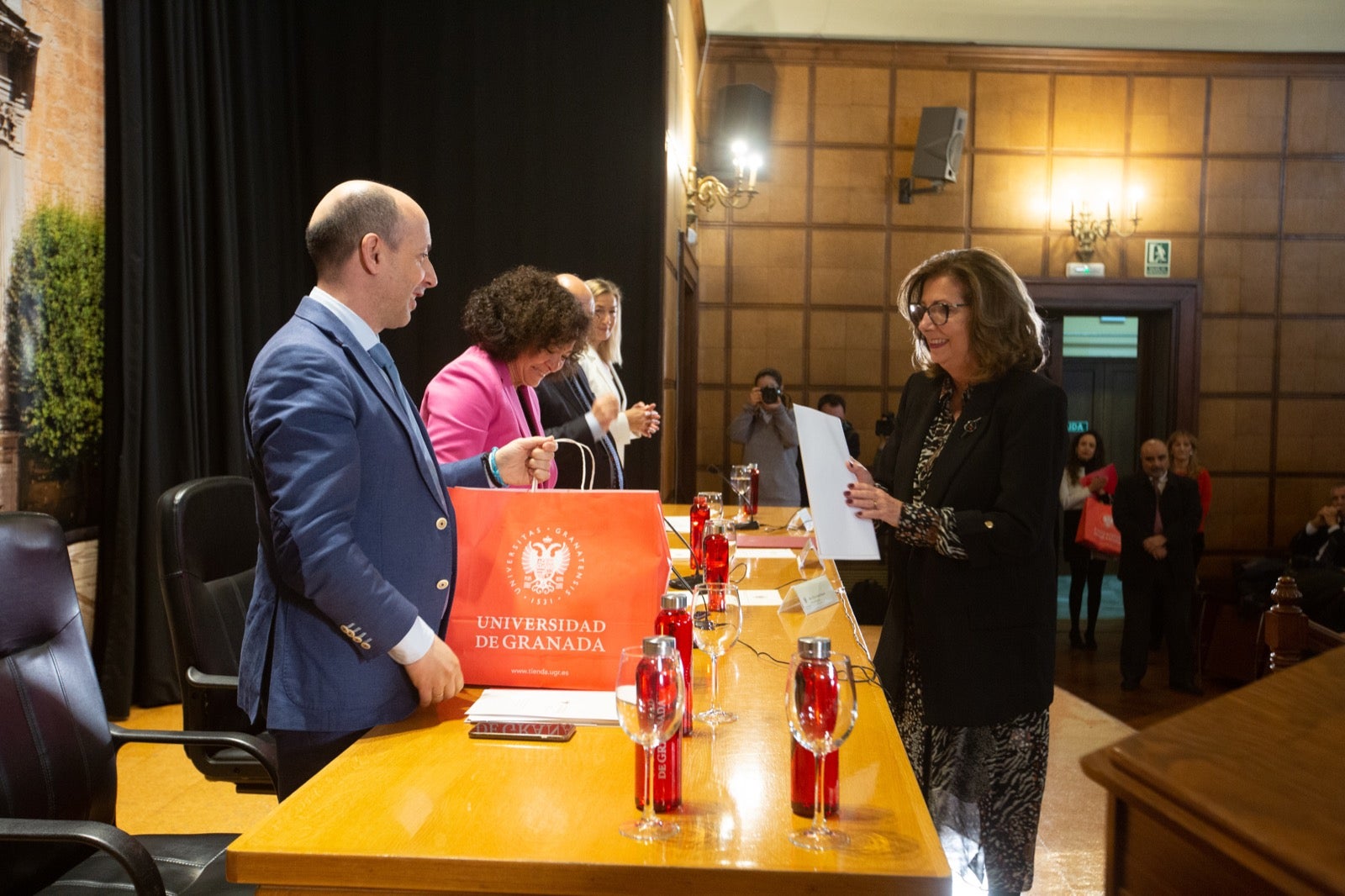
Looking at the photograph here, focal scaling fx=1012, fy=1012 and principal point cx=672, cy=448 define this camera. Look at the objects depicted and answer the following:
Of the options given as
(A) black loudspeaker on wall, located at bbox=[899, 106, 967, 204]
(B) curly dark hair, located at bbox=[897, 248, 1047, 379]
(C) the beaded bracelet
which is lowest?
(C) the beaded bracelet

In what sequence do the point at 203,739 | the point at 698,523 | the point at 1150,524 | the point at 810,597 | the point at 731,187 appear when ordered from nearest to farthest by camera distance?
the point at 203,739 < the point at 810,597 < the point at 698,523 < the point at 1150,524 < the point at 731,187

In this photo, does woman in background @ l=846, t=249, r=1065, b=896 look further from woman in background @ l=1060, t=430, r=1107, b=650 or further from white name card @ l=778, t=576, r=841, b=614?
woman in background @ l=1060, t=430, r=1107, b=650

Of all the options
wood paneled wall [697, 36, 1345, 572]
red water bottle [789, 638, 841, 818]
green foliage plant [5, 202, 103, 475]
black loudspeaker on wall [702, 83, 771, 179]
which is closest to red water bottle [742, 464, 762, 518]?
red water bottle [789, 638, 841, 818]

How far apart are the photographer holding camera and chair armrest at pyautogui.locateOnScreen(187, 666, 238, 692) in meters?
4.40

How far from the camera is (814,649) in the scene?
1.10m

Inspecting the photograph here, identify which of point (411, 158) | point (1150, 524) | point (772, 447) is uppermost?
point (411, 158)

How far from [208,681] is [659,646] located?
4.38 ft

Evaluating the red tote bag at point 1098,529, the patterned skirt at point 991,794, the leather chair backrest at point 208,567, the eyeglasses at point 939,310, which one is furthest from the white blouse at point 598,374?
the red tote bag at point 1098,529

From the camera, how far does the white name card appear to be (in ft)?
7.20

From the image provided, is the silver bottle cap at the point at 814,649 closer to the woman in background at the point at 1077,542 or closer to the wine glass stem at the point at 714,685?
the wine glass stem at the point at 714,685

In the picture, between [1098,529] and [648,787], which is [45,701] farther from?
[1098,529]

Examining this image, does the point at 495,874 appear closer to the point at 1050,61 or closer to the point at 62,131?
the point at 62,131

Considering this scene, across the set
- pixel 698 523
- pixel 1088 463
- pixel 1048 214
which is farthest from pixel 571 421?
pixel 1048 214

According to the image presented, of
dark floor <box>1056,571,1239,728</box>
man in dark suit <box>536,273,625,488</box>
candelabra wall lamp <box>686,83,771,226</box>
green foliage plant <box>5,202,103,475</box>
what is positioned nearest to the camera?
man in dark suit <box>536,273,625,488</box>
